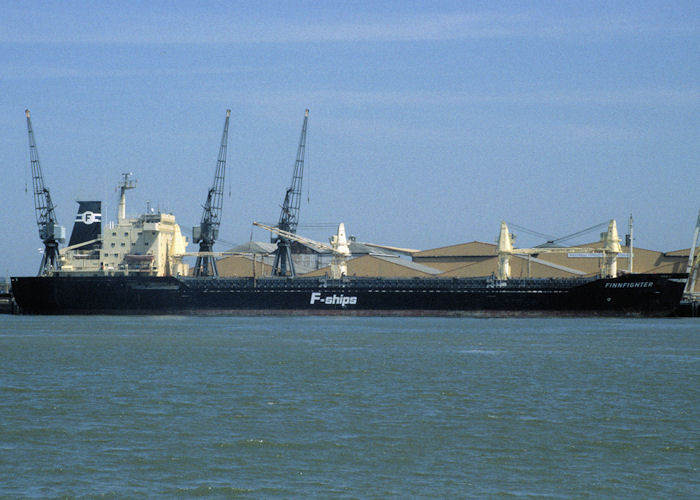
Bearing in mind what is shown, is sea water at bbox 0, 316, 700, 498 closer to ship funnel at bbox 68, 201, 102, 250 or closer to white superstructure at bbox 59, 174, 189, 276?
white superstructure at bbox 59, 174, 189, 276

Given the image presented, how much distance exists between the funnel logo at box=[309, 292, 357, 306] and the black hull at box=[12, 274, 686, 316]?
0.06 m

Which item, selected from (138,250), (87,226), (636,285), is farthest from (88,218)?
(636,285)

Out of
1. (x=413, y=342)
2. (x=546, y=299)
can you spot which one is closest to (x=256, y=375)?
(x=413, y=342)

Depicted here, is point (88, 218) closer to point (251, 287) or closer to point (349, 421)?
point (251, 287)

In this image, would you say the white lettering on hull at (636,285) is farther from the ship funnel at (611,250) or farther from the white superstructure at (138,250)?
the white superstructure at (138,250)

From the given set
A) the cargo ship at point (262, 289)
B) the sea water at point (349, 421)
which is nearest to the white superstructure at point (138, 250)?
the cargo ship at point (262, 289)

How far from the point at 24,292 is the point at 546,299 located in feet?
112

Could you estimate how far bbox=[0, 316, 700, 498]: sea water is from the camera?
1284cm

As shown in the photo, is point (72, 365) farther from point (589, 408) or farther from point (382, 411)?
point (589, 408)

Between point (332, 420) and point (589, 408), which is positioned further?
point (589, 408)

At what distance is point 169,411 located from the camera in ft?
60.5

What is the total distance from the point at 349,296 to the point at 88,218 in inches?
847

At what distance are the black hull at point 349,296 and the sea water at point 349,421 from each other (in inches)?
791

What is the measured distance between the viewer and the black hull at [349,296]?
53.2 metres
